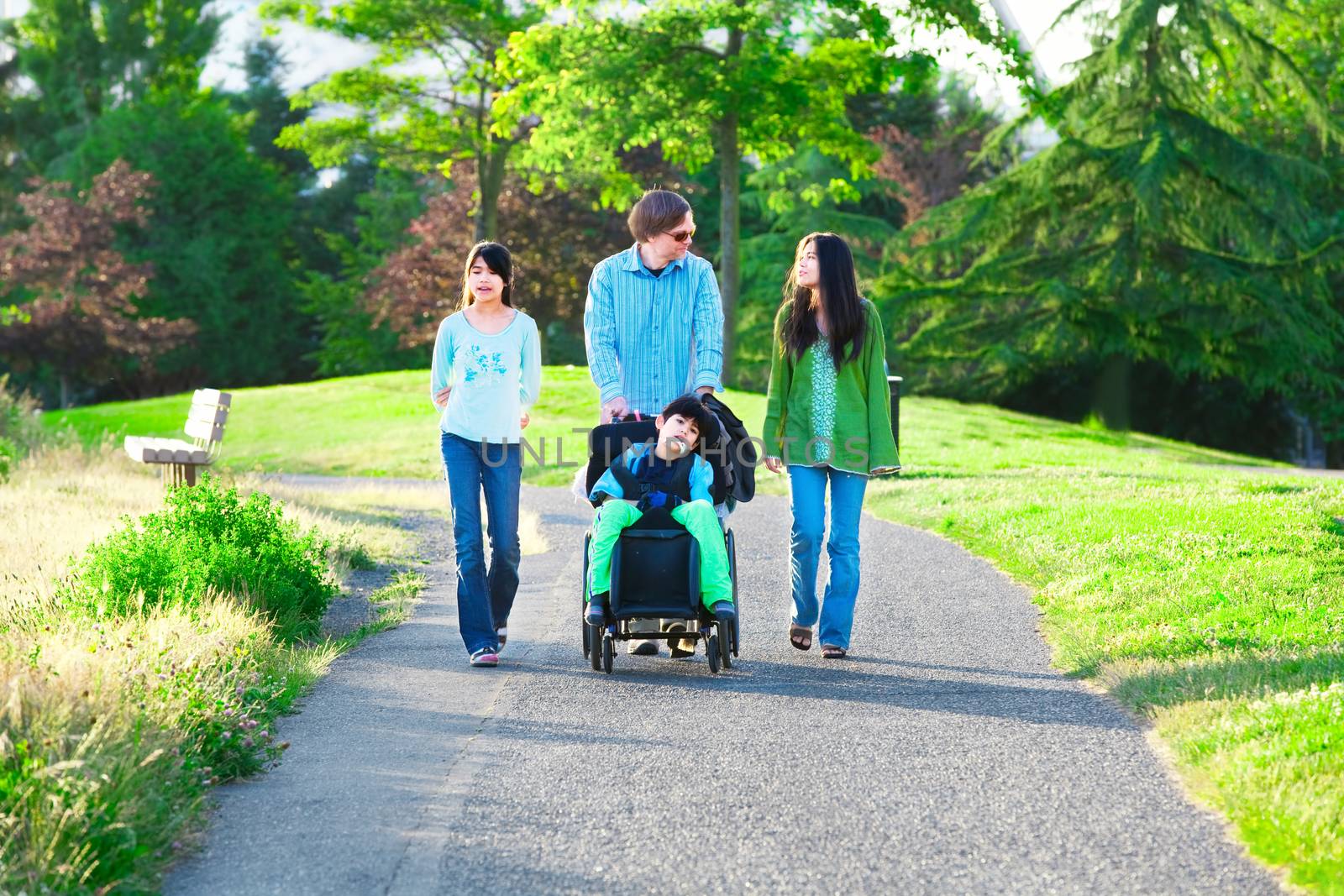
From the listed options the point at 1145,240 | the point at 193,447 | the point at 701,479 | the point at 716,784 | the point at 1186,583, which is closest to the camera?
the point at 716,784

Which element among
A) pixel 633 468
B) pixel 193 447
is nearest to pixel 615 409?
pixel 633 468

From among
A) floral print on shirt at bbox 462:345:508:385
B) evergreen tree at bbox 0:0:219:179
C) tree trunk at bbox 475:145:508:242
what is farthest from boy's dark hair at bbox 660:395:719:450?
evergreen tree at bbox 0:0:219:179

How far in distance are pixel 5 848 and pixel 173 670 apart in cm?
159

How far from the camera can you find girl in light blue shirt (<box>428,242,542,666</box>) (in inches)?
281

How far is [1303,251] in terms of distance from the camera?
3244 cm

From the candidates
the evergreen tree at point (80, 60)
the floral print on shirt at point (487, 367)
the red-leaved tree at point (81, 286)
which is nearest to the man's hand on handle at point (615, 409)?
the floral print on shirt at point (487, 367)

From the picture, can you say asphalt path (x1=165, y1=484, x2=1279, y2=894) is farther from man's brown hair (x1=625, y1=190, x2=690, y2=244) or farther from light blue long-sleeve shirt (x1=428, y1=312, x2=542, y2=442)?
man's brown hair (x1=625, y1=190, x2=690, y2=244)

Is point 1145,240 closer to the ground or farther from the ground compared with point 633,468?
farther from the ground

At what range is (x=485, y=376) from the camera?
716 cm

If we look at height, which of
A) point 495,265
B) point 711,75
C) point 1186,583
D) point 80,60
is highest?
point 80,60

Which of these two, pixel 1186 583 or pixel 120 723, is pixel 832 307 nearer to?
pixel 1186 583

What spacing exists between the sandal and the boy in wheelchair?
0.66 m

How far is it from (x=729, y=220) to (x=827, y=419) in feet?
73.1

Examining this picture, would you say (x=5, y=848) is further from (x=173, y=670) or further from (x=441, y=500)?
(x=441, y=500)
